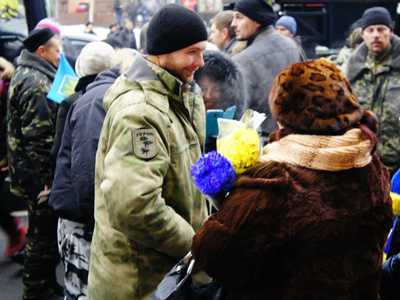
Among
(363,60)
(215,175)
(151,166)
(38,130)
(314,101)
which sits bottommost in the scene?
(38,130)

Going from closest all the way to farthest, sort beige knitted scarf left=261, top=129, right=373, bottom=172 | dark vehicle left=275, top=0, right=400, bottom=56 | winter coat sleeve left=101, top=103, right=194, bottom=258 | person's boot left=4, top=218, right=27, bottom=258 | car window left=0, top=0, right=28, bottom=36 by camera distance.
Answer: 1. beige knitted scarf left=261, top=129, right=373, bottom=172
2. winter coat sleeve left=101, top=103, right=194, bottom=258
3. person's boot left=4, top=218, right=27, bottom=258
4. car window left=0, top=0, right=28, bottom=36
5. dark vehicle left=275, top=0, right=400, bottom=56

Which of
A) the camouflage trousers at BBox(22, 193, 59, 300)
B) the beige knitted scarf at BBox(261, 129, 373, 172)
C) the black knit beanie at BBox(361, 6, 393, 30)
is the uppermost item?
the beige knitted scarf at BBox(261, 129, 373, 172)

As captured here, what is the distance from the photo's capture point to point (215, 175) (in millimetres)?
1945

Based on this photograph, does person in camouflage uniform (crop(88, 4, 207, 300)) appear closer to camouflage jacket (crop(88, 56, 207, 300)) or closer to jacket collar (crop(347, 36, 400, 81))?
camouflage jacket (crop(88, 56, 207, 300))

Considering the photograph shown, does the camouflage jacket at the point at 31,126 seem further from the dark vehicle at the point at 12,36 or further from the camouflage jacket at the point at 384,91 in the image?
the dark vehicle at the point at 12,36

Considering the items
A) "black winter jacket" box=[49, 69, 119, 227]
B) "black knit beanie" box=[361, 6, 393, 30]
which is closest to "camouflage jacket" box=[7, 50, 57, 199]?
"black winter jacket" box=[49, 69, 119, 227]

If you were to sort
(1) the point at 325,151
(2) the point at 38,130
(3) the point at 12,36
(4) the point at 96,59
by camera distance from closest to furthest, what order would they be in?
(1) the point at 325,151 < (4) the point at 96,59 < (2) the point at 38,130 < (3) the point at 12,36

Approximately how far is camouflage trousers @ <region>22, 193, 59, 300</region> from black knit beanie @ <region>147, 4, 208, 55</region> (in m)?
2.41

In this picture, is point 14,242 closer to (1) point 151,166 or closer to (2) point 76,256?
(2) point 76,256

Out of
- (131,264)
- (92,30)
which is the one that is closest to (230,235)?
(131,264)

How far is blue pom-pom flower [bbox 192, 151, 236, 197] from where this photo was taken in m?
1.94

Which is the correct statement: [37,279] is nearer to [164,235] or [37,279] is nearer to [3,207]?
[3,207]

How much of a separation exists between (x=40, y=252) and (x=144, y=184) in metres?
2.61

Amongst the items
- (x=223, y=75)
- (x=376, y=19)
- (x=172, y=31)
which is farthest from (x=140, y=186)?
(x=376, y=19)
